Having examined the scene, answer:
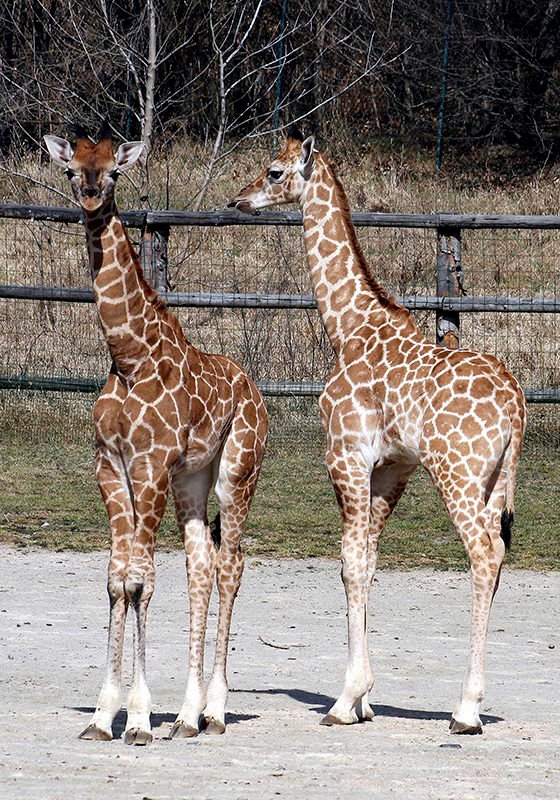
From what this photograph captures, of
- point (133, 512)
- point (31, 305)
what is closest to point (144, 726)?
point (133, 512)

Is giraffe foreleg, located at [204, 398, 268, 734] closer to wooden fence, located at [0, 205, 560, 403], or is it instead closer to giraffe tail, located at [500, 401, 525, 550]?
giraffe tail, located at [500, 401, 525, 550]

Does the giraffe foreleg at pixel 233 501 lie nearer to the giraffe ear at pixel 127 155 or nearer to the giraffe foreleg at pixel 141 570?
the giraffe foreleg at pixel 141 570

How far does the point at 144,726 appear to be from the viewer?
238 inches

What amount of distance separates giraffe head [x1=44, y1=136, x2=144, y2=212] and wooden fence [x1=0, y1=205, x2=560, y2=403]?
6.46m

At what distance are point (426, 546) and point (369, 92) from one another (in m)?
15.6

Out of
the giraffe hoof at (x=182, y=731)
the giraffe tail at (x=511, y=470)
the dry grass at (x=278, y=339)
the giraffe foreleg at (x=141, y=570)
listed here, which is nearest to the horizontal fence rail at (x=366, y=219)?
the dry grass at (x=278, y=339)

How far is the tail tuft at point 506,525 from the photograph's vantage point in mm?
6651

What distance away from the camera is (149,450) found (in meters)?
6.27

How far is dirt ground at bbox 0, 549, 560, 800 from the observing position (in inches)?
217

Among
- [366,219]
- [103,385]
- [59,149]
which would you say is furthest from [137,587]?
[366,219]

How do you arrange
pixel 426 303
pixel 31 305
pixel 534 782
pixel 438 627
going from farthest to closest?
pixel 31 305 → pixel 426 303 → pixel 438 627 → pixel 534 782

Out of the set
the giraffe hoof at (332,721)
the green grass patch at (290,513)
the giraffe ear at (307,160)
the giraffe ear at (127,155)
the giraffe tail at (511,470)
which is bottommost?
the giraffe hoof at (332,721)

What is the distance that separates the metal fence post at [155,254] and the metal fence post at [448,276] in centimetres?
254

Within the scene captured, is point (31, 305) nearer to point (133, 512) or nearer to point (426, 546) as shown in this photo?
point (426, 546)
